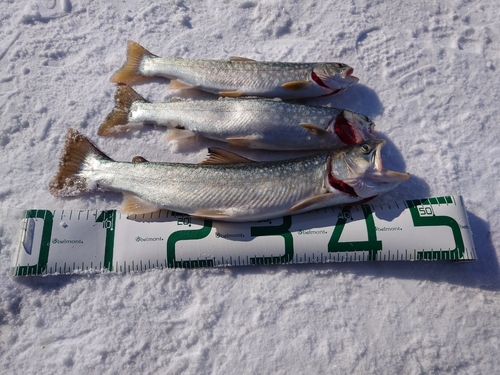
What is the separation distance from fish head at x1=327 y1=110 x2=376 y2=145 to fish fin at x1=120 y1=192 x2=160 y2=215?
5.78 ft

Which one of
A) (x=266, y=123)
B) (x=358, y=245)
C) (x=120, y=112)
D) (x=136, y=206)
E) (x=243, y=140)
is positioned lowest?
(x=358, y=245)

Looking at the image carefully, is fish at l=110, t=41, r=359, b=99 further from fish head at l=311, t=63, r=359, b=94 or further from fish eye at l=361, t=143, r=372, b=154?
fish eye at l=361, t=143, r=372, b=154

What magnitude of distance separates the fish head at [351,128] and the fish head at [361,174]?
358mm

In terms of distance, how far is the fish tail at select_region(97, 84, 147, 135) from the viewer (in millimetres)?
3777

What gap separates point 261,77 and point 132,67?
4.77 feet

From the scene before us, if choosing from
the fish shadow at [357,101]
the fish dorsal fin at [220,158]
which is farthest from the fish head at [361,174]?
the fish shadow at [357,101]

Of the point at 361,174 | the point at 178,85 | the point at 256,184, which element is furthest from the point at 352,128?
the point at 178,85

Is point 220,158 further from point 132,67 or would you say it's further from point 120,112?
point 132,67

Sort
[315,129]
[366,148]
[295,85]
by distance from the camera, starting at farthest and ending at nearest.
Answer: [295,85], [315,129], [366,148]

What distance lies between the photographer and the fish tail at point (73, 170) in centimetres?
336

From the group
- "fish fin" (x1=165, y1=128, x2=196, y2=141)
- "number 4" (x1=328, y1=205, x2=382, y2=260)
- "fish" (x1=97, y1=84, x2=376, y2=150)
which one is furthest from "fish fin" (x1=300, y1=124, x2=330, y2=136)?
"fish fin" (x1=165, y1=128, x2=196, y2=141)

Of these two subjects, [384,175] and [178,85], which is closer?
[384,175]

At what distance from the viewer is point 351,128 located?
11.5 feet

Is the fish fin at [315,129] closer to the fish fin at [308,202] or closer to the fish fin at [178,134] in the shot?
the fish fin at [308,202]
